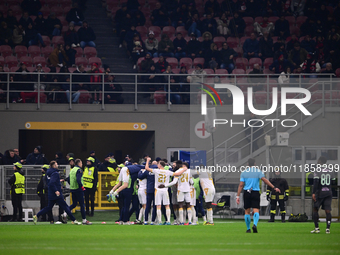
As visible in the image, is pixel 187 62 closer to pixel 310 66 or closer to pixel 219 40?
pixel 219 40

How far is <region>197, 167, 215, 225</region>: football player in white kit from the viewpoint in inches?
707

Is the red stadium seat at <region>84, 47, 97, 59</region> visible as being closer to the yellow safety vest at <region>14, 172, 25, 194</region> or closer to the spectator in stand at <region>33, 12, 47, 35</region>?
the spectator in stand at <region>33, 12, 47, 35</region>

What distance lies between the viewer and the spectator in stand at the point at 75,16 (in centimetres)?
2791

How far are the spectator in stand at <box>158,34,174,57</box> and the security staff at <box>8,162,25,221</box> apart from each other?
30.9 feet

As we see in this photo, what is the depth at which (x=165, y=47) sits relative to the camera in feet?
87.5

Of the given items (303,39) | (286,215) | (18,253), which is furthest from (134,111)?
(18,253)

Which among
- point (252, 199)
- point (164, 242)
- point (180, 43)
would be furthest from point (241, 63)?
point (164, 242)

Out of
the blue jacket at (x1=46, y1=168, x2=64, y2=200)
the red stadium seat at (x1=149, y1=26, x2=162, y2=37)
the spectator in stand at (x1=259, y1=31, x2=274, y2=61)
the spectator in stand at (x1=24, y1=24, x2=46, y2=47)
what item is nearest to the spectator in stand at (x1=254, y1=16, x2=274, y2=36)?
the spectator in stand at (x1=259, y1=31, x2=274, y2=61)

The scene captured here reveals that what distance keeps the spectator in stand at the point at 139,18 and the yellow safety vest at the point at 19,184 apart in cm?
1121

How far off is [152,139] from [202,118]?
2.42 metres

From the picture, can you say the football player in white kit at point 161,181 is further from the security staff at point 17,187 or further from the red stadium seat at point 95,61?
the red stadium seat at point 95,61

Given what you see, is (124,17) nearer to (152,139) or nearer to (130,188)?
(152,139)

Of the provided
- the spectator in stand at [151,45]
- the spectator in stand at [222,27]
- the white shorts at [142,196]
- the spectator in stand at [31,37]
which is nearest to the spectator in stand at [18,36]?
the spectator in stand at [31,37]

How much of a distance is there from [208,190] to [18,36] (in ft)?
42.4
